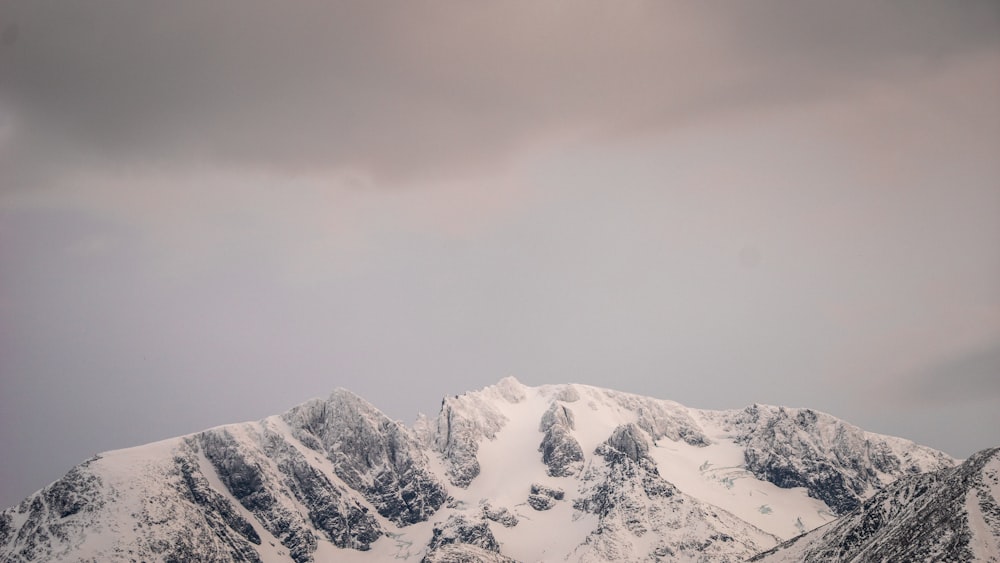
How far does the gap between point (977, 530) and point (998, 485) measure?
15.5 metres

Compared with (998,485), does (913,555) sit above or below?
below

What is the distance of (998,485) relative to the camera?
196 meters

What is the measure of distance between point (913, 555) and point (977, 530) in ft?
50.1

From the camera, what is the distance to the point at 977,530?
187375 millimetres

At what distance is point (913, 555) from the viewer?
194 metres

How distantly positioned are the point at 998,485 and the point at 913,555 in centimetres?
2664
